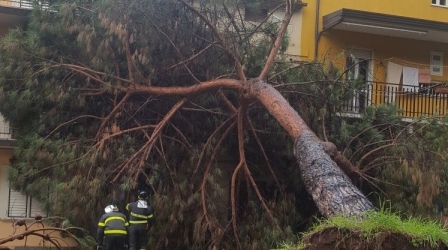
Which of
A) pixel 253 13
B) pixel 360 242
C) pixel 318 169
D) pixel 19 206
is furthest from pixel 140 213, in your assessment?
pixel 360 242

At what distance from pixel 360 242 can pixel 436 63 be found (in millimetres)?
14044

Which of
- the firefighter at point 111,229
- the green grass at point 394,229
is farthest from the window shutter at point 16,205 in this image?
the green grass at point 394,229

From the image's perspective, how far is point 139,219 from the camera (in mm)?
11289

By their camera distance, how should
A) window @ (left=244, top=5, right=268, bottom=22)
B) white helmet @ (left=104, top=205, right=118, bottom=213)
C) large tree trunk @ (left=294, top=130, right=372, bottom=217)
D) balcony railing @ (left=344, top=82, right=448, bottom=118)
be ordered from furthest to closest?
balcony railing @ (left=344, top=82, right=448, bottom=118) → window @ (left=244, top=5, right=268, bottom=22) → white helmet @ (left=104, top=205, right=118, bottom=213) → large tree trunk @ (left=294, top=130, right=372, bottom=217)

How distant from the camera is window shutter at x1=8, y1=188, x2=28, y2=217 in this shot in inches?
603

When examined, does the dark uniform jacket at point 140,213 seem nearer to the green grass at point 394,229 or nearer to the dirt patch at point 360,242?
the dirt patch at point 360,242

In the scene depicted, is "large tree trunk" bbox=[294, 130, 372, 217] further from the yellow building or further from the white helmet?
the yellow building

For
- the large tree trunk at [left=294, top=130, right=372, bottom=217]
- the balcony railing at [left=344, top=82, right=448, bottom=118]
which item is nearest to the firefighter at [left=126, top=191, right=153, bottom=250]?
the large tree trunk at [left=294, top=130, right=372, bottom=217]

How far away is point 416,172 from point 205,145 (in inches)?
145

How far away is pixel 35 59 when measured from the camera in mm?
12812

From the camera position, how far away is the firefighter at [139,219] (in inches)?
444

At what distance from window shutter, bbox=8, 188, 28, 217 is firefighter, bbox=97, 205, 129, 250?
Answer: 468 cm

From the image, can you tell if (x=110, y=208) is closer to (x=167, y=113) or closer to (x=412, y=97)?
(x=167, y=113)

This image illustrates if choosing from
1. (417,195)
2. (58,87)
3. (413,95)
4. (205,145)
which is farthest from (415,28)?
(58,87)
